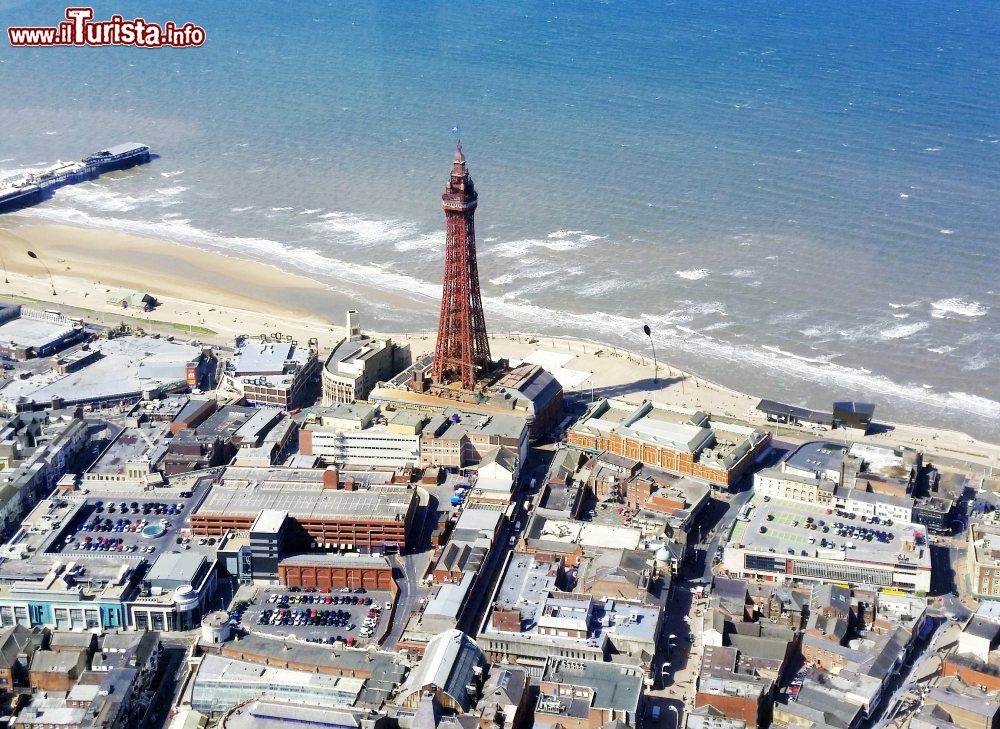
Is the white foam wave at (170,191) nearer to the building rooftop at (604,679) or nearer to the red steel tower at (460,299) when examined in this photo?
the red steel tower at (460,299)

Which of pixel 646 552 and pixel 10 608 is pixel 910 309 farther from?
pixel 10 608

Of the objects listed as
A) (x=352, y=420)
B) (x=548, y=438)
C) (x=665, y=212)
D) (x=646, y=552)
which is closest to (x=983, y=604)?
(x=646, y=552)

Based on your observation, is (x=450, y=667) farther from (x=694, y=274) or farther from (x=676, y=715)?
(x=694, y=274)

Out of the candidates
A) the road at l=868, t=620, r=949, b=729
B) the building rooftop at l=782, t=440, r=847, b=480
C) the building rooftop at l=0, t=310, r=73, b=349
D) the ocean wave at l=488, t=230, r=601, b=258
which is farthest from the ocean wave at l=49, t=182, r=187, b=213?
the road at l=868, t=620, r=949, b=729

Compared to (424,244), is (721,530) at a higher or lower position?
lower

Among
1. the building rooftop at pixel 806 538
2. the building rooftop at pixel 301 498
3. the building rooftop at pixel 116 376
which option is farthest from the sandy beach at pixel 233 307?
the building rooftop at pixel 301 498

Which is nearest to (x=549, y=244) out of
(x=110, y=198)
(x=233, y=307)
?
(x=233, y=307)

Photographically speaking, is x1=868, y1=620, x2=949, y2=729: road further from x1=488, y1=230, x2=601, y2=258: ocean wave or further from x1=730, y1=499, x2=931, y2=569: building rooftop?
x1=488, y1=230, x2=601, y2=258: ocean wave
